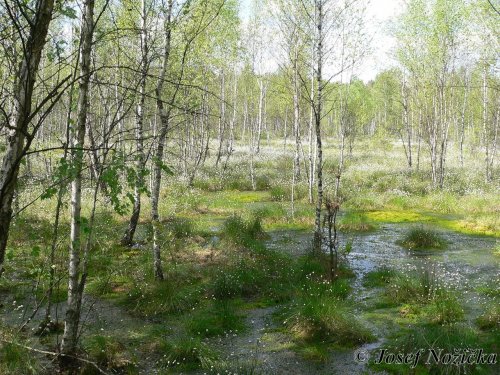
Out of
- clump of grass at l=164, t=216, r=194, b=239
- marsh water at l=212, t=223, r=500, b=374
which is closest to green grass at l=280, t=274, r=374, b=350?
marsh water at l=212, t=223, r=500, b=374

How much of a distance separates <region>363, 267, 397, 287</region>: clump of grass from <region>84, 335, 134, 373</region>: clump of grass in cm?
580

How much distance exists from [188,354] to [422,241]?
31.4 feet

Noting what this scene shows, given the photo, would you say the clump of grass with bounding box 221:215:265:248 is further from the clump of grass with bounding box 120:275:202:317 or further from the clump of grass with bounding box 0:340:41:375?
the clump of grass with bounding box 0:340:41:375

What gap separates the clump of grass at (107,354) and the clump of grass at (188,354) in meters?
0.57

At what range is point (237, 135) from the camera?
200ft

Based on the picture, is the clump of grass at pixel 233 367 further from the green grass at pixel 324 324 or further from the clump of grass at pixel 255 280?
the clump of grass at pixel 255 280

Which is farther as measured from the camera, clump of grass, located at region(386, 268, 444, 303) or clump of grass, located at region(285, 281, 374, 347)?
clump of grass, located at region(386, 268, 444, 303)

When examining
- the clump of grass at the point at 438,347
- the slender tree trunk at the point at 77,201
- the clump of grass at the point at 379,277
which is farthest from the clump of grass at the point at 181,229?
A: the clump of grass at the point at 438,347

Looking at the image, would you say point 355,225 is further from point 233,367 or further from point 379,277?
point 233,367

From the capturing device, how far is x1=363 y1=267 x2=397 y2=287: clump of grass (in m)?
9.62

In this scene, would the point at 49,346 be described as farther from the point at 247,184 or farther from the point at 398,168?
the point at 398,168

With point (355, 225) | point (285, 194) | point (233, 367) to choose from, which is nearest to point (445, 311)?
point (233, 367)

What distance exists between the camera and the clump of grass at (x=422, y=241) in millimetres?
13094

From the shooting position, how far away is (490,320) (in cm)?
700
